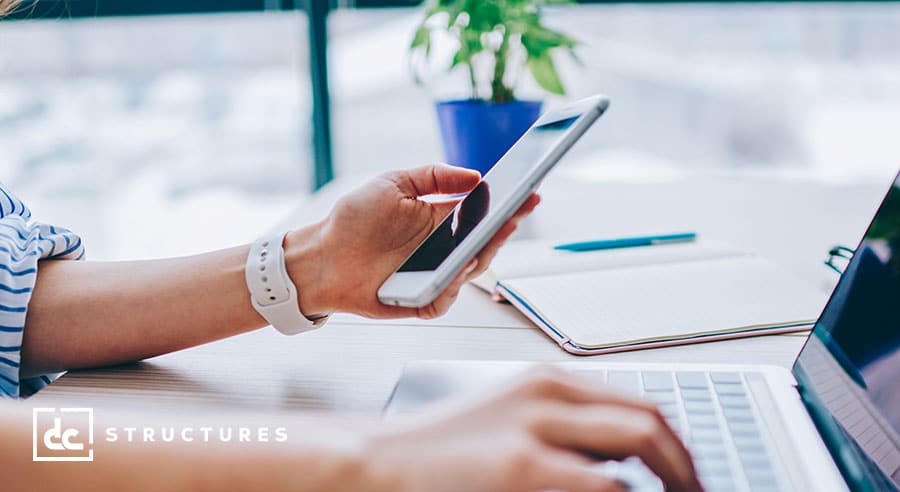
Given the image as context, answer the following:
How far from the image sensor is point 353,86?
374 centimetres

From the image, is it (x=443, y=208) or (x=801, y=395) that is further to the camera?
(x=443, y=208)

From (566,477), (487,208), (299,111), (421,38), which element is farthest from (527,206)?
(299,111)

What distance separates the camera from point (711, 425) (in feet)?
1.47

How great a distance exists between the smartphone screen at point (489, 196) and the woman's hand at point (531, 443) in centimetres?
19

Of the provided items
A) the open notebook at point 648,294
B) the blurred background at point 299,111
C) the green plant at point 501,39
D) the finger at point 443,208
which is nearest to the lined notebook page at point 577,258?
the open notebook at point 648,294

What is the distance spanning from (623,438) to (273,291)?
0.36 m

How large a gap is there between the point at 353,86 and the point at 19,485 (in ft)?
11.6

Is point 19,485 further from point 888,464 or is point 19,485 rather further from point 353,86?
point 353,86

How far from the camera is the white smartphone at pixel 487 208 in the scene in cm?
49

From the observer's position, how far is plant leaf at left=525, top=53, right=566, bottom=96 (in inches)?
43.6

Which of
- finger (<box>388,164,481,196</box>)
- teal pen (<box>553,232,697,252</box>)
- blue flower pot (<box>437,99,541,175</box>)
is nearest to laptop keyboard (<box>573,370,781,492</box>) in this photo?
finger (<box>388,164,481,196</box>)

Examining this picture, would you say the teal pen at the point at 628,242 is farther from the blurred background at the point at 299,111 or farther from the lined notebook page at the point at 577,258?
the blurred background at the point at 299,111

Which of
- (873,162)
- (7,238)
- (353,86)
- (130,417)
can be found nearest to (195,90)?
(353,86)

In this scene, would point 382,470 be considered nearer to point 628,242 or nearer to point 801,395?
point 801,395
